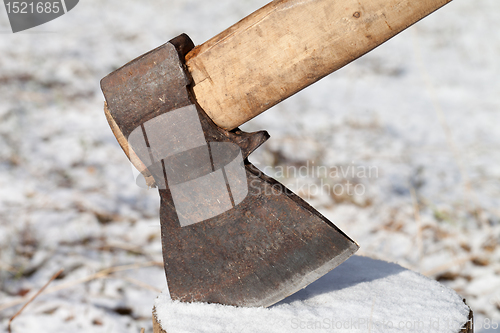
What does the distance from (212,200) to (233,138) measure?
0.69ft

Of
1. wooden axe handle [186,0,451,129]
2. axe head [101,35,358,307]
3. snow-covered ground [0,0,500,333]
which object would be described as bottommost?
snow-covered ground [0,0,500,333]

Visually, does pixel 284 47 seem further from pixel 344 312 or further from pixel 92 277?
pixel 92 277

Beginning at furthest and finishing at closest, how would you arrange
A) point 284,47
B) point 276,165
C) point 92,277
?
point 276,165
point 92,277
point 284,47

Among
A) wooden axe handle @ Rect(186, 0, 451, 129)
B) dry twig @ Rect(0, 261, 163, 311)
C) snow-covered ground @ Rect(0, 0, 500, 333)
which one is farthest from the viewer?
snow-covered ground @ Rect(0, 0, 500, 333)

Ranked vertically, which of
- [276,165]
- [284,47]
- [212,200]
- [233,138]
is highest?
[284,47]

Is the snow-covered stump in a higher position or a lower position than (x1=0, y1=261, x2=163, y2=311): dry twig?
higher

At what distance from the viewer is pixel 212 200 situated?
3.98 ft

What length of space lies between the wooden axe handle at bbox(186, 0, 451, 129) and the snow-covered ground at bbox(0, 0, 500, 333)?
1.56 meters

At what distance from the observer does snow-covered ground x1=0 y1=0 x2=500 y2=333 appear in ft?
7.83

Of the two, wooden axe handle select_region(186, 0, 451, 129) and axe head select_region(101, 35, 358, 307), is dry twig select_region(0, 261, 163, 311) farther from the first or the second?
wooden axe handle select_region(186, 0, 451, 129)

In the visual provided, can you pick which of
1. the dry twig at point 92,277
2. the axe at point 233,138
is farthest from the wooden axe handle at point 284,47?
the dry twig at point 92,277

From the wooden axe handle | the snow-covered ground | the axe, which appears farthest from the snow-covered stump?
the snow-covered ground

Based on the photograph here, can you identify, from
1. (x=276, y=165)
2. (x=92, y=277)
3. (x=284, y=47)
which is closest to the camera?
(x=284, y=47)

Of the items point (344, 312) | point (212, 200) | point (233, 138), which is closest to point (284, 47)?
point (233, 138)
